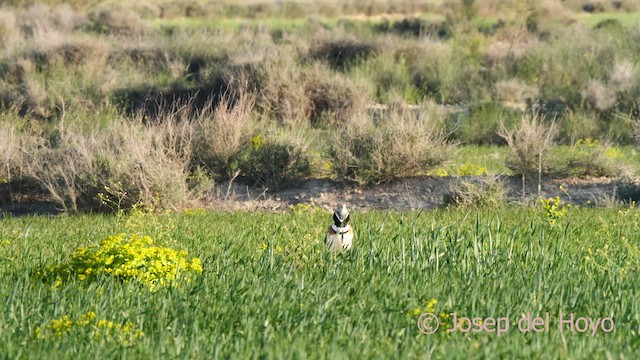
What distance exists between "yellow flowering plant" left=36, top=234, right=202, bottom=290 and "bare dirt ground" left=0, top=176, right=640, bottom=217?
5.86 meters

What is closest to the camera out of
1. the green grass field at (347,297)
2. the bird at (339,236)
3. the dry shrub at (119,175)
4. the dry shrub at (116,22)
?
the green grass field at (347,297)

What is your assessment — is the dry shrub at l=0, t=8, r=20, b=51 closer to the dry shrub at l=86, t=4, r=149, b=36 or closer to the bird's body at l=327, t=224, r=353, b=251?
the dry shrub at l=86, t=4, r=149, b=36

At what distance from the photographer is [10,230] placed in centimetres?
1038

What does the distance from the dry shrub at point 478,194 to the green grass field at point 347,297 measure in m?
3.27

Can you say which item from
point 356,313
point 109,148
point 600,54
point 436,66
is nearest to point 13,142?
point 109,148

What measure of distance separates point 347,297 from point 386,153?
7.77 meters

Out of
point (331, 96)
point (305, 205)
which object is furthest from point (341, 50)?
point (305, 205)

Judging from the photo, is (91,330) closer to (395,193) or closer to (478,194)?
(478,194)

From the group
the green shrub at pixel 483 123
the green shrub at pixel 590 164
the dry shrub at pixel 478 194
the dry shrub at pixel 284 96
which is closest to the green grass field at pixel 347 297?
the dry shrub at pixel 478 194

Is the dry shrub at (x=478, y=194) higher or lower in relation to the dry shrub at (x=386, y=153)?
higher

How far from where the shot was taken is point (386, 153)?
14.0 meters

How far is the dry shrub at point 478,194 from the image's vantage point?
12258 millimetres

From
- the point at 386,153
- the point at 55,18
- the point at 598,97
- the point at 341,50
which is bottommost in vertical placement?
the point at 55,18

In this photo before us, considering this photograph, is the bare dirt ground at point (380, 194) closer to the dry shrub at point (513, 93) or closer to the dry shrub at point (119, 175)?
the dry shrub at point (119, 175)
